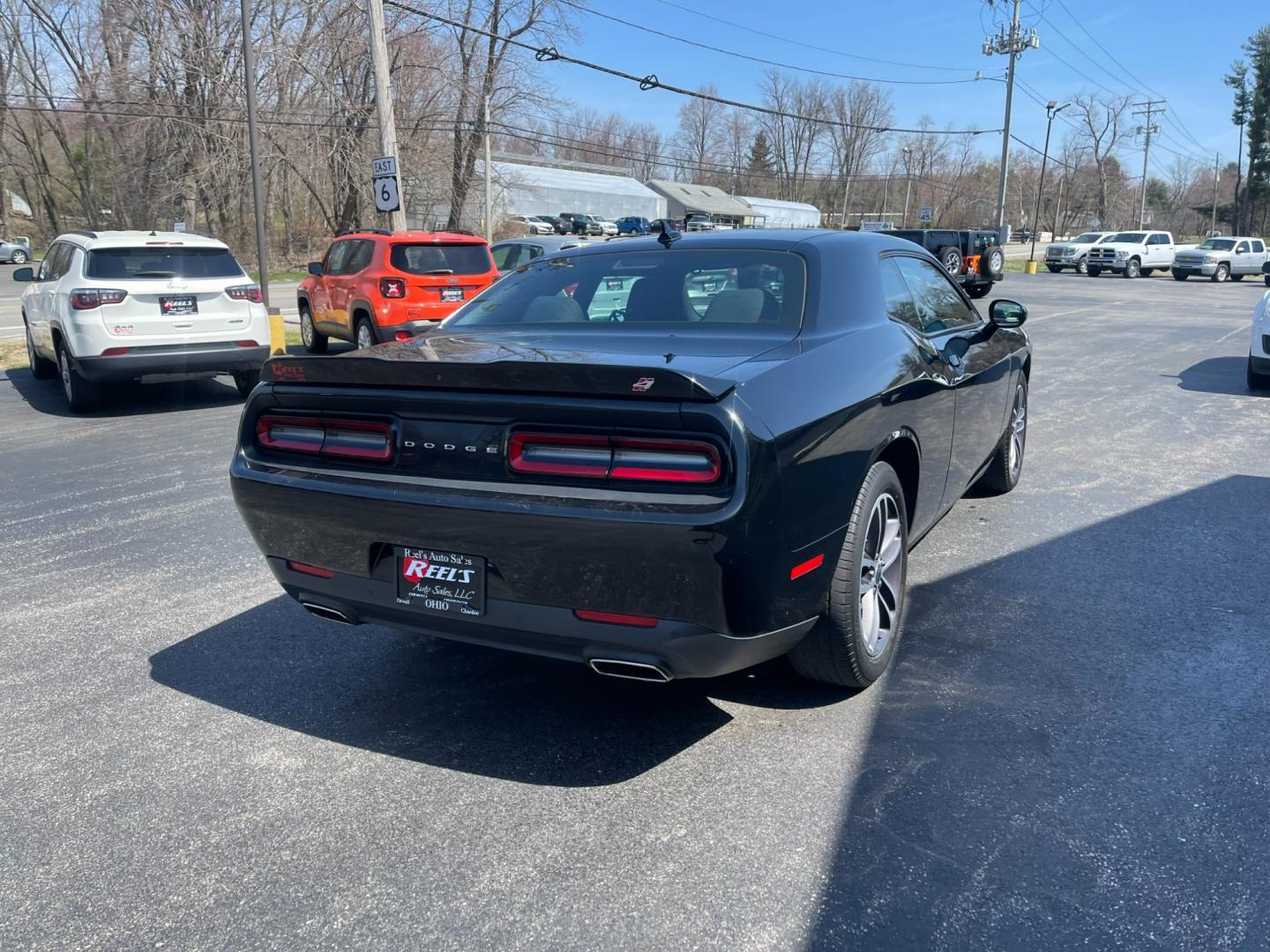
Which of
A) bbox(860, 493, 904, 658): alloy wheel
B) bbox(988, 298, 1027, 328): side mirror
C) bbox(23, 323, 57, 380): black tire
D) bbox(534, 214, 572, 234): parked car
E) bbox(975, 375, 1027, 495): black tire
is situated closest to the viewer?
bbox(860, 493, 904, 658): alloy wheel

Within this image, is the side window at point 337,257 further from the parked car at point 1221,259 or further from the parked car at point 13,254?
the parked car at point 1221,259

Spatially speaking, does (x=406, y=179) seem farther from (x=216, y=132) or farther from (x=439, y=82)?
(x=216, y=132)

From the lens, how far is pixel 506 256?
15.9 m

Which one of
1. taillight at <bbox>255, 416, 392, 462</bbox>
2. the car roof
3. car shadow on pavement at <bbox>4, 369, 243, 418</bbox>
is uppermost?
the car roof

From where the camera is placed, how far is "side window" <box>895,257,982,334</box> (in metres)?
4.43

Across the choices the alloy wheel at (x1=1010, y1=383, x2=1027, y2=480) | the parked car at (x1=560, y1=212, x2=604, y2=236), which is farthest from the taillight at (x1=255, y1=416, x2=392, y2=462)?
the parked car at (x1=560, y1=212, x2=604, y2=236)

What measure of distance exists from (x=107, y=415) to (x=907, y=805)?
29.3 feet

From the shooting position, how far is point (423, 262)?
12.0 meters

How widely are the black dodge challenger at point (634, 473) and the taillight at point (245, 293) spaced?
264 inches

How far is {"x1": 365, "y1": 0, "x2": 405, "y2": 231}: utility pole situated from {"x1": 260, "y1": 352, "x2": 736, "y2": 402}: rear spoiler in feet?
39.5

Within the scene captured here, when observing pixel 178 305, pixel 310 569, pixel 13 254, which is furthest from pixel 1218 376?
pixel 13 254

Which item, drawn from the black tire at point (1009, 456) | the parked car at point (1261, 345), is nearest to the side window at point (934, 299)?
the black tire at point (1009, 456)

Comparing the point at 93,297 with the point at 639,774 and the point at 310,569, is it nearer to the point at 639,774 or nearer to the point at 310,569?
the point at 310,569

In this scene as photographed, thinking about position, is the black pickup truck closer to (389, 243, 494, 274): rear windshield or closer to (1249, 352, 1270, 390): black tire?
(1249, 352, 1270, 390): black tire
